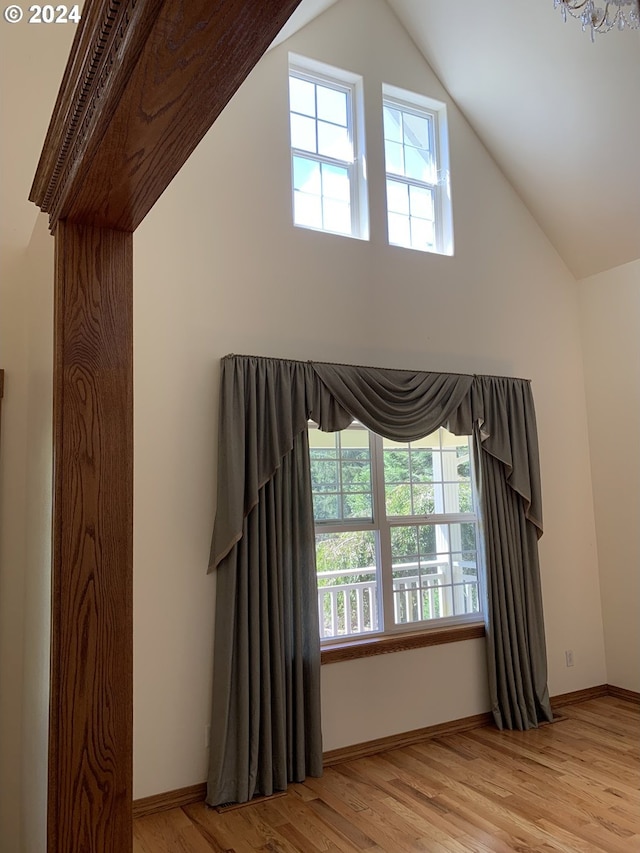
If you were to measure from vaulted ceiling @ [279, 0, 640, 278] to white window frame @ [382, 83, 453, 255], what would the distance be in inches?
7.2

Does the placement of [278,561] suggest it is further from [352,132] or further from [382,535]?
[352,132]

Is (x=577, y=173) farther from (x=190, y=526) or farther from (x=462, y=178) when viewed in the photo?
(x=190, y=526)

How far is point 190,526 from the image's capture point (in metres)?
3.43

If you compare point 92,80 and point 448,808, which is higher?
point 92,80

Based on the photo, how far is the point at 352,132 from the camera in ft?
14.2

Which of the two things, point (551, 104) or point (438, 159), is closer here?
point (551, 104)

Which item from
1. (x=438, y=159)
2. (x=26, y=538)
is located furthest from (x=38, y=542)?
(x=438, y=159)

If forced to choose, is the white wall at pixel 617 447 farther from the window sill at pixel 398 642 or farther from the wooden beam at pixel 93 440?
the wooden beam at pixel 93 440

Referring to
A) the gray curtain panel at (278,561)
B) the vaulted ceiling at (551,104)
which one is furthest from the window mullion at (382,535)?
the vaulted ceiling at (551,104)

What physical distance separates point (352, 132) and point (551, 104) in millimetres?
1264

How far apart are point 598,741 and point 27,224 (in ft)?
13.9

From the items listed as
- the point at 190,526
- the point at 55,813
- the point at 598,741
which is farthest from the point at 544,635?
the point at 55,813

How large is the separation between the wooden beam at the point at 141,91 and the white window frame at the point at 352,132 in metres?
2.47

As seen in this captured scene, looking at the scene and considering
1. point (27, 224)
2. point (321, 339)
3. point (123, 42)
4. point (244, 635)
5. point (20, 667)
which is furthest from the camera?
point (321, 339)
